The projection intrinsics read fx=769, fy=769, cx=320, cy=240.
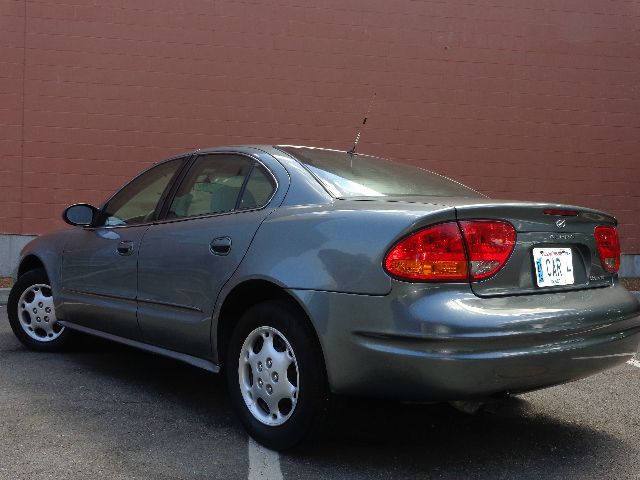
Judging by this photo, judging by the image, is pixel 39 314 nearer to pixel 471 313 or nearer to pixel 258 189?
pixel 258 189

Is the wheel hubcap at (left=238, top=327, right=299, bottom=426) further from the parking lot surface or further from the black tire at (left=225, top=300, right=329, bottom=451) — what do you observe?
the parking lot surface

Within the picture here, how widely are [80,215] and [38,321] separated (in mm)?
1007

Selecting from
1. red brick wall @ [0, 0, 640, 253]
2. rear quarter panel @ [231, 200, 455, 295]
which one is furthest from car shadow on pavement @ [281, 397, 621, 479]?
red brick wall @ [0, 0, 640, 253]

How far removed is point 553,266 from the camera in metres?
3.30

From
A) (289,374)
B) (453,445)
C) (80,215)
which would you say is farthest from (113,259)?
(453,445)

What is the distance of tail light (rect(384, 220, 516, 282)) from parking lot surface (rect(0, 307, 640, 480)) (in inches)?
33.1

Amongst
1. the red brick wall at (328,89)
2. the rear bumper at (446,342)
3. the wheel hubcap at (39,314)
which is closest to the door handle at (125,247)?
the wheel hubcap at (39,314)

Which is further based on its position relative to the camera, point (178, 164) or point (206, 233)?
point (178, 164)

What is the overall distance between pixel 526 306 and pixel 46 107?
932cm

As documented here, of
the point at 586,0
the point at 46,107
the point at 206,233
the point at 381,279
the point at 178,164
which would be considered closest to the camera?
the point at 381,279

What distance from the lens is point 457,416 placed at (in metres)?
4.02

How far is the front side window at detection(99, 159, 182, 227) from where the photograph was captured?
4.64 m

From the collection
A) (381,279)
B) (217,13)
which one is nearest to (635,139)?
(217,13)

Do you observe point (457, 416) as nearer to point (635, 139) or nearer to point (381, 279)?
point (381, 279)
